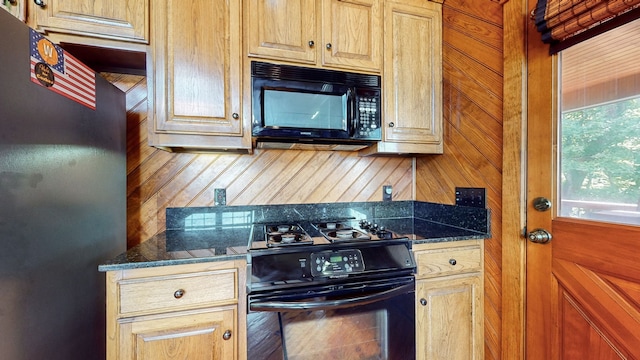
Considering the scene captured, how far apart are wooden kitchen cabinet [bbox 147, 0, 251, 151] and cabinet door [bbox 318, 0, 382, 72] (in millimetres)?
499

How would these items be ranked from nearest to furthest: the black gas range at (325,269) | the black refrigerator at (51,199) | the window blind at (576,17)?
the black refrigerator at (51,199), the window blind at (576,17), the black gas range at (325,269)

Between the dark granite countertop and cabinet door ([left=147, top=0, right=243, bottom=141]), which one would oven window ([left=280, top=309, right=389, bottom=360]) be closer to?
the dark granite countertop

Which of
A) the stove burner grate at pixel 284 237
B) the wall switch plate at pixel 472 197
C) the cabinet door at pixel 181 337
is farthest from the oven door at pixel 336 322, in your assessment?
the wall switch plate at pixel 472 197

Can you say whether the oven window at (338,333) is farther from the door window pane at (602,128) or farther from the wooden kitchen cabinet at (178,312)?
the door window pane at (602,128)

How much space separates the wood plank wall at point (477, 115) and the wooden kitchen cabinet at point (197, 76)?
4.24 ft

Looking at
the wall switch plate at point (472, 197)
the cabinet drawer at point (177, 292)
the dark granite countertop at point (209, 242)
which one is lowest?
the cabinet drawer at point (177, 292)

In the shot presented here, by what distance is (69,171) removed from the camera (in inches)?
39.6

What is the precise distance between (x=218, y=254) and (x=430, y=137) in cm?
144

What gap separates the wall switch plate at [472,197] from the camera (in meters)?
1.46

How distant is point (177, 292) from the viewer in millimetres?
1037

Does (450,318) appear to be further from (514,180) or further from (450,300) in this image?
(514,180)

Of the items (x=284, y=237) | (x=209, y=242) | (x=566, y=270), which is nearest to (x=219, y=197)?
(x=209, y=242)

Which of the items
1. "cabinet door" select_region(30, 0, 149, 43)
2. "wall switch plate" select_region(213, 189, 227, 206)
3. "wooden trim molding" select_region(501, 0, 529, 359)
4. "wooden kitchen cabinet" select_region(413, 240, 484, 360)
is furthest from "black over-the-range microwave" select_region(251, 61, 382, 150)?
"wooden kitchen cabinet" select_region(413, 240, 484, 360)

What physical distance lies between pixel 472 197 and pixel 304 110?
44.0 inches
